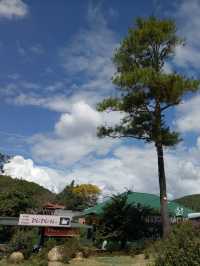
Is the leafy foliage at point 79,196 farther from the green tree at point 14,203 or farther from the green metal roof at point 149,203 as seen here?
the green metal roof at point 149,203

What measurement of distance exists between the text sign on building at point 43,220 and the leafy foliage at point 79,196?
6350 centimetres

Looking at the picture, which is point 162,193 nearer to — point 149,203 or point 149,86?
point 149,86

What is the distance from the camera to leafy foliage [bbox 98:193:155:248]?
24.2m

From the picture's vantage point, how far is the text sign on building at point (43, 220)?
2068 centimetres

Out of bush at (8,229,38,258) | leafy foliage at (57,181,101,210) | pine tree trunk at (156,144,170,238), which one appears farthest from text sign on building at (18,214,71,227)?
leafy foliage at (57,181,101,210)

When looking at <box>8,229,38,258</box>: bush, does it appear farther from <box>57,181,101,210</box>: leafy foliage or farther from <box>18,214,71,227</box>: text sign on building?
<box>57,181,101,210</box>: leafy foliage

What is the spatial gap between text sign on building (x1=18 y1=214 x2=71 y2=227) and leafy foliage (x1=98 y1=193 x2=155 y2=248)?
300 cm

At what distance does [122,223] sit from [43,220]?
5598mm

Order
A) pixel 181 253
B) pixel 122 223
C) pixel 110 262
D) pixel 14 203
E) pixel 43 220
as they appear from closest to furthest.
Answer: pixel 181 253 < pixel 110 262 < pixel 43 220 < pixel 122 223 < pixel 14 203

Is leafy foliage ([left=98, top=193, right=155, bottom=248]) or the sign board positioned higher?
leafy foliage ([left=98, top=193, right=155, bottom=248])

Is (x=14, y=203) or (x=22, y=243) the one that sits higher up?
(x=14, y=203)

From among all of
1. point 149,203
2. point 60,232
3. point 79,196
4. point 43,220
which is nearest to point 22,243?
point 43,220

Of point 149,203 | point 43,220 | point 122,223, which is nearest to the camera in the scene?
point 43,220

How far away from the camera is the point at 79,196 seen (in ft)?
312
